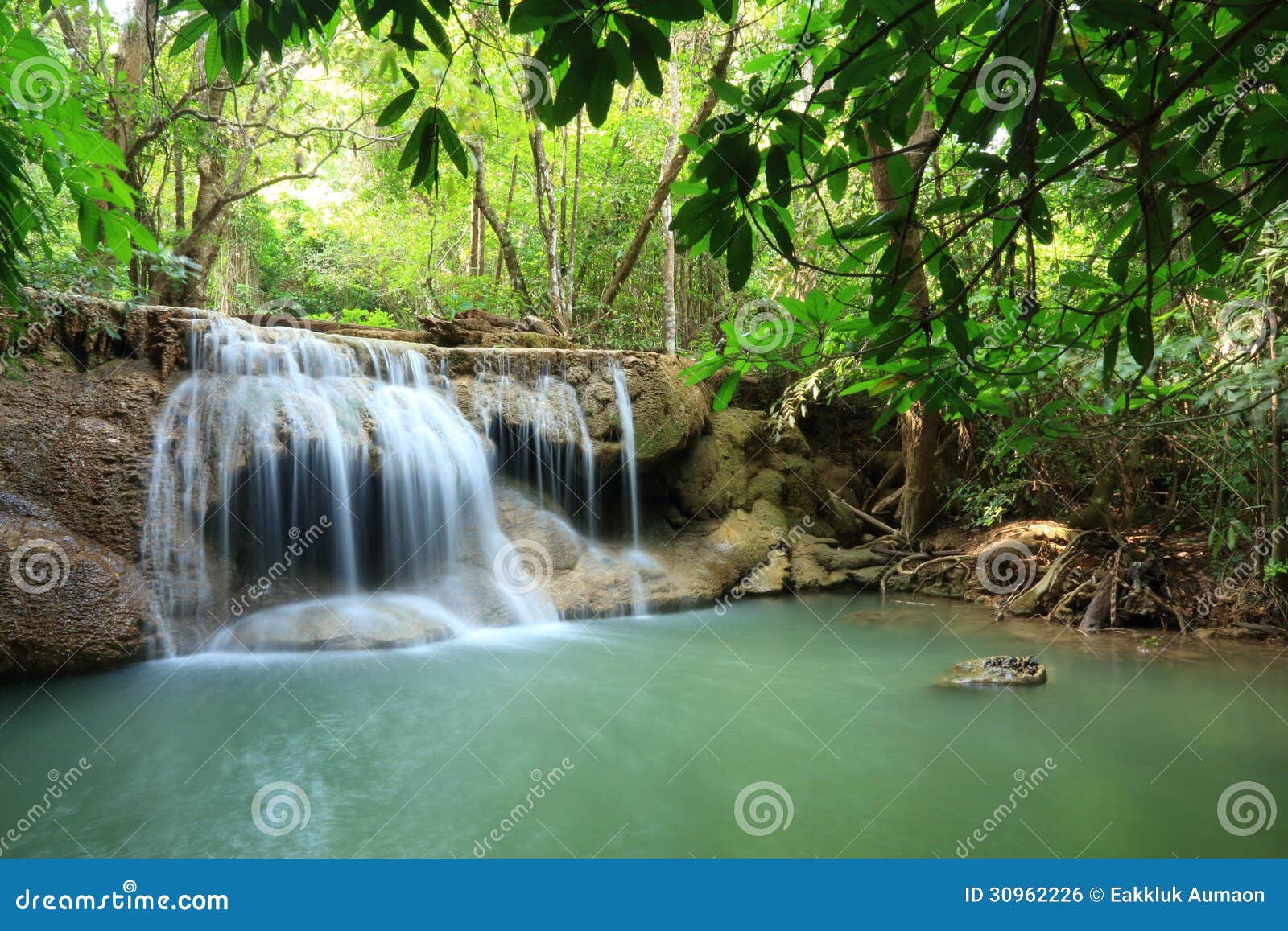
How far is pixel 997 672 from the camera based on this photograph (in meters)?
5.43

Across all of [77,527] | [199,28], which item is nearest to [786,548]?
[77,527]

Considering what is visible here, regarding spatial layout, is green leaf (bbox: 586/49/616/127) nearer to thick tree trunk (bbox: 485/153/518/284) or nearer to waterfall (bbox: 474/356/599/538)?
waterfall (bbox: 474/356/599/538)

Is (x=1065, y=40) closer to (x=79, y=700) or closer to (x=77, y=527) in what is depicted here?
(x=79, y=700)

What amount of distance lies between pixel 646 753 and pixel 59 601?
156 inches

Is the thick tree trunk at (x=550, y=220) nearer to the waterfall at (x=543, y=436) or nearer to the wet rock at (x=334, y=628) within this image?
the waterfall at (x=543, y=436)

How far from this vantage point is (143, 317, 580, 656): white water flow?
615 centimetres

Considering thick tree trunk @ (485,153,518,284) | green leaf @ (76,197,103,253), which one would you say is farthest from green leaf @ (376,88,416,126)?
thick tree trunk @ (485,153,518,284)

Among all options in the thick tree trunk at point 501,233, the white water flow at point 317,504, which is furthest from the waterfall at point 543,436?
the thick tree trunk at point 501,233

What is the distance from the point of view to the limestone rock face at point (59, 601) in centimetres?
508

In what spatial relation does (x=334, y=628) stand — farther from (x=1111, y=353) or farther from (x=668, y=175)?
(x=668, y=175)

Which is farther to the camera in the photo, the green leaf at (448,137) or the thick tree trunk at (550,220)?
the thick tree trunk at (550,220)

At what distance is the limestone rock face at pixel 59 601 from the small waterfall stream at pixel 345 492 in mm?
289

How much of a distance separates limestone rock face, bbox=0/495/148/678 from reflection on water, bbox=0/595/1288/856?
18 centimetres

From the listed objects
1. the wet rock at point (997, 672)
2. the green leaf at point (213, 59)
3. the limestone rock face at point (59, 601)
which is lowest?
the wet rock at point (997, 672)
